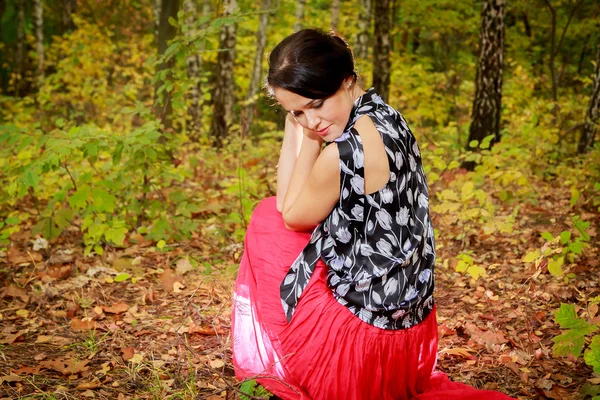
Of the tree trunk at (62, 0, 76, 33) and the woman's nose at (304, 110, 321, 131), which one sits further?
the tree trunk at (62, 0, 76, 33)

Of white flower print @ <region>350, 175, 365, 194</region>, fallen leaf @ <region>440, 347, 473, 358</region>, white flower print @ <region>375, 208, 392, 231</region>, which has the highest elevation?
white flower print @ <region>350, 175, 365, 194</region>

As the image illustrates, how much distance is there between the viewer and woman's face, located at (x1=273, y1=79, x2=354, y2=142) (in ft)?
6.71

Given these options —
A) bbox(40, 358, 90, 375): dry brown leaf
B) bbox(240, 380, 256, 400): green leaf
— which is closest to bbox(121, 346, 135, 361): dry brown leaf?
bbox(40, 358, 90, 375): dry brown leaf

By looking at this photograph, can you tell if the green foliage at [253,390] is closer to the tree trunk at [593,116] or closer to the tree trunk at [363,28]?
the tree trunk at [593,116]

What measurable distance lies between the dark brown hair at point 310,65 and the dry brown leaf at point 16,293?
2471 millimetres

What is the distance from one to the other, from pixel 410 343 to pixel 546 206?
3.58 m

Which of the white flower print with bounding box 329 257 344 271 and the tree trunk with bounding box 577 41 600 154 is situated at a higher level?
the tree trunk with bounding box 577 41 600 154

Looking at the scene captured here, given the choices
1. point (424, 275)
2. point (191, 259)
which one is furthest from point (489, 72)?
point (424, 275)

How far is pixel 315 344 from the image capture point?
6.86 ft

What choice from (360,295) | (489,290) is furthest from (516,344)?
(360,295)

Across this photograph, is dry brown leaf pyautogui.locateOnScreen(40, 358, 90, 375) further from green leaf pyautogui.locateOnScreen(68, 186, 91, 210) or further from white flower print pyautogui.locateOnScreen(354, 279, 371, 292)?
white flower print pyautogui.locateOnScreen(354, 279, 371, 292)

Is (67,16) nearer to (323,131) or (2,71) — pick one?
(2,71)

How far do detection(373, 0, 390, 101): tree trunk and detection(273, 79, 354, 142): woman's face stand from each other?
6.72 m

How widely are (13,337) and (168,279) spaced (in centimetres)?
106
